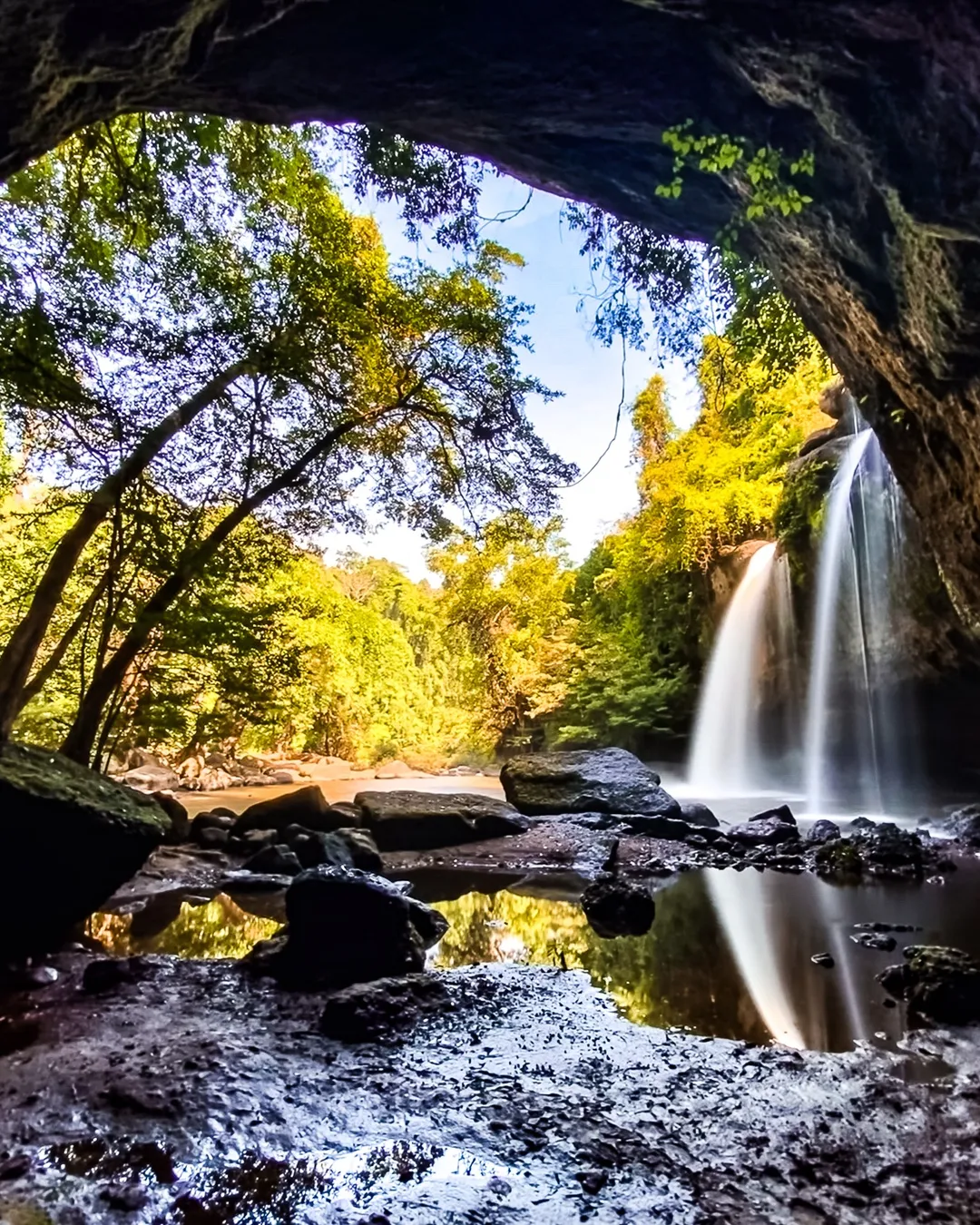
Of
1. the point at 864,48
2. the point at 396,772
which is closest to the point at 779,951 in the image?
the point at 864,48

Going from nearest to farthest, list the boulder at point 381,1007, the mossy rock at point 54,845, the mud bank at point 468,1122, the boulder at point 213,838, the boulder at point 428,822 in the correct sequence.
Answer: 1. the mud bank at point 468,1122
2. the boulder at point 381,1007
3. the mossy rock at point 54,845
4. the boulder at point 213,838
5. the boulder at point 428,822

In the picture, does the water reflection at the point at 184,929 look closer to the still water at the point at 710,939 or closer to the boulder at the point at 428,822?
the still water at the point at 710,939

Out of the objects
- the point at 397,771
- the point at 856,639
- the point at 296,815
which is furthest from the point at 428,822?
the point at 397,771

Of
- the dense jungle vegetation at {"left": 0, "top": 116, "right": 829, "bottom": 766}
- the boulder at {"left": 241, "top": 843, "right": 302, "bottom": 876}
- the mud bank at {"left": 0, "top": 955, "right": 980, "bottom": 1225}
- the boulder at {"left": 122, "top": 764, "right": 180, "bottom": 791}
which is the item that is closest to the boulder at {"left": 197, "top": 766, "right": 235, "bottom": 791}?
the boulder at {"left": 122, "top": 764, "right": 180, "bottom": 791}

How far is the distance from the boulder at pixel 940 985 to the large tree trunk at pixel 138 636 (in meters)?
7.17

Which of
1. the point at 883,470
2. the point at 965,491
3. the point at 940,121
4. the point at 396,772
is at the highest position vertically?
the point at 883,470

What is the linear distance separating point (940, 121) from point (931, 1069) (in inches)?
188

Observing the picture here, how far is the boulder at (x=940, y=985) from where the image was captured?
3.32 meters

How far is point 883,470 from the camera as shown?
12914 mm

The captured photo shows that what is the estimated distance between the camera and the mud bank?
1988mm

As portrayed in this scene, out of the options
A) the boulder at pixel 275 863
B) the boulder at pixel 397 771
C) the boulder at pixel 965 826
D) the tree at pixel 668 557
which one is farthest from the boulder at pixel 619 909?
the boulder at pixel 397 771

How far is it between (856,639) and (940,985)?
1207 centimetres

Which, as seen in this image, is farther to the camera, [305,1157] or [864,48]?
[864,48]

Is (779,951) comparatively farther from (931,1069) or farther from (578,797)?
(578,797)
